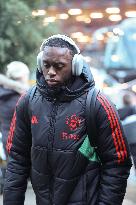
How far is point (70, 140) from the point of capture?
10.7 ft

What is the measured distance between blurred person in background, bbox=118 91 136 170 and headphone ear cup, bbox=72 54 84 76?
1898 mm

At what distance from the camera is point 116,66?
65.7 ft

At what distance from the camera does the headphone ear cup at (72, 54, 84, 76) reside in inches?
129

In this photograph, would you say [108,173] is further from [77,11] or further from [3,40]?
[77,11]

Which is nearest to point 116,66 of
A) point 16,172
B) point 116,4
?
point 116,4

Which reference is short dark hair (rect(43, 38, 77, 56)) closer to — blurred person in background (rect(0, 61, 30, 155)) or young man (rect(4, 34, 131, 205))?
young man (rect(4, 34, 131, 205))

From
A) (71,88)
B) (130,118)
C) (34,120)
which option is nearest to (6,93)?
(130,118)

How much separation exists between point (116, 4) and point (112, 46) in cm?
670

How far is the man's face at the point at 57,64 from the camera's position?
129 inches

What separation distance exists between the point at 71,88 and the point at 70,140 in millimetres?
295

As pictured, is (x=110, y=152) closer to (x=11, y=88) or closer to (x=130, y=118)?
(x=130, y=118)

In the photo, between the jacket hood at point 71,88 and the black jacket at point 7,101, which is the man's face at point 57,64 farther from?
the black jacket at point 7,101

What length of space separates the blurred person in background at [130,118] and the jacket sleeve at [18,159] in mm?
1673

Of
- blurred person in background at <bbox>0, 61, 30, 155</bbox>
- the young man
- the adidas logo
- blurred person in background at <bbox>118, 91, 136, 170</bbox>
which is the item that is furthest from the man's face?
blurred person in background at <bbox>0, 61, 30, 155</bbox>
